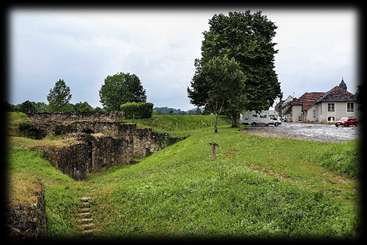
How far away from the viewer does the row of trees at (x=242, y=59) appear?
42812mm

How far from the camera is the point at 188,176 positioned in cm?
2236

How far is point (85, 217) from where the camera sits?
18.1 metres

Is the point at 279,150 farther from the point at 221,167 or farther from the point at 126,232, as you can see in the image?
the point at 126,232

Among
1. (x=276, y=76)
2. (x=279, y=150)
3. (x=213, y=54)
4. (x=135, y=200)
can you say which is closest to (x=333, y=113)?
(x=276, y=76)

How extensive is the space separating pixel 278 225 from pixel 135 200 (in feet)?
25.5

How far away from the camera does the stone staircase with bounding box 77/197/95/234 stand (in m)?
16.8

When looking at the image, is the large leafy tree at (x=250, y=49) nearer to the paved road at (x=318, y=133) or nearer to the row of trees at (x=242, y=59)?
the row of trees at (x=242, y=59)

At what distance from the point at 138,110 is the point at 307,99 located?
37563 millimetres

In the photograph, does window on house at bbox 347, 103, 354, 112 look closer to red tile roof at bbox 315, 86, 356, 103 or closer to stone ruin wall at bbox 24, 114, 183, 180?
red tile roof at bbox 315, 86, 356, 103

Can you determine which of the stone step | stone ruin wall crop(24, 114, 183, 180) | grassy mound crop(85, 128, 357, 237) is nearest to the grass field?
grassy mound crop(85, 128, 357, 237)

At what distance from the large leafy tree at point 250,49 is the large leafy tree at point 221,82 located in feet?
15.2

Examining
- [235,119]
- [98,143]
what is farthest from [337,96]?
[98,143]

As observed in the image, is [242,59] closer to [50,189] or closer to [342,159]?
[342,159]

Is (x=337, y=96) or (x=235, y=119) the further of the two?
(x=337, y=96)
